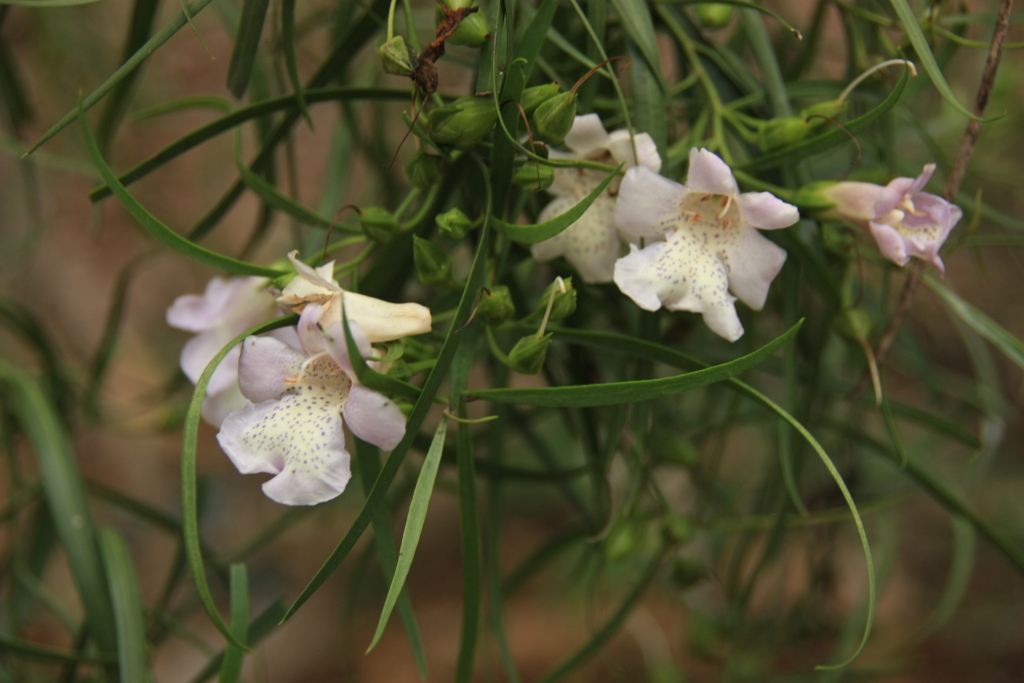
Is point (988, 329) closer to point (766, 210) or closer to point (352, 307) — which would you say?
point (766, 210)

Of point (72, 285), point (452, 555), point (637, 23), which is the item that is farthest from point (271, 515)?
point (637, 23)

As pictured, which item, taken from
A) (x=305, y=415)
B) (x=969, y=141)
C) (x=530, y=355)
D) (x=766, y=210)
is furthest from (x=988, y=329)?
(x=305, y=415)

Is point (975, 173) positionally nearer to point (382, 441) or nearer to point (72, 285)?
point (382, 441)

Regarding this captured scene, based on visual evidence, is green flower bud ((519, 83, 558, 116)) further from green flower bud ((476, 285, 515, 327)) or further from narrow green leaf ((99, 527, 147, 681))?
narrow green leaf ((99, 527, 147, 681))

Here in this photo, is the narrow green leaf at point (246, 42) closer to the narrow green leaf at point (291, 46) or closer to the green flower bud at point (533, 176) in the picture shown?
the narrow green leaf at point (291, 46)

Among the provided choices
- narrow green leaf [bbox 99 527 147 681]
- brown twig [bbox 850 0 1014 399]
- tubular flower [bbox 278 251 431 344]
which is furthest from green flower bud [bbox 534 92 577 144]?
narrow green leaf [bbox 99 527 147 681]
